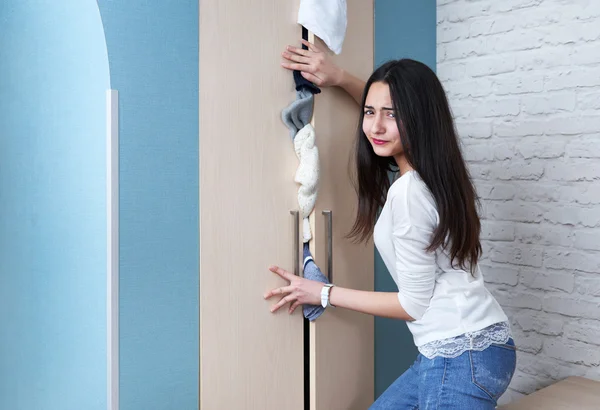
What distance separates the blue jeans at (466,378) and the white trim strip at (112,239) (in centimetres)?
71

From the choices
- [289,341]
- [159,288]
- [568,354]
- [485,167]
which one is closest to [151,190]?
[159,288]

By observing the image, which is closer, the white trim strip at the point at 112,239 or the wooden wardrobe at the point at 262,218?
the white trim strip at the point at 112,239

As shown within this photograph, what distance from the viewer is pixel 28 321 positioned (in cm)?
180

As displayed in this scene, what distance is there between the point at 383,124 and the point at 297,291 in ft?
1.58

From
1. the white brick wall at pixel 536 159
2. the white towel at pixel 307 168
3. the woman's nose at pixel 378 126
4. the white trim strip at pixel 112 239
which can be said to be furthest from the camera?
the white brick wall at pixel 536 159

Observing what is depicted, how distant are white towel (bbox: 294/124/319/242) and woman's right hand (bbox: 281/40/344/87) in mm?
130

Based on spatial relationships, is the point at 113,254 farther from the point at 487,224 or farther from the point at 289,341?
the point at 487,224

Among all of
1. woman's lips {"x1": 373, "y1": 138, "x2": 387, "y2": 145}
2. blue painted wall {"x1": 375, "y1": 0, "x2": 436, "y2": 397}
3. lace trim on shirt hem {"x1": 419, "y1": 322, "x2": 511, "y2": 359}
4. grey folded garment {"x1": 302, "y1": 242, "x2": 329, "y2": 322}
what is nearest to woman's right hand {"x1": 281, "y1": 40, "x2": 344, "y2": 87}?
woman's lips {"x1": 373, "y1": 138, "x2": 387, "y2": 145}

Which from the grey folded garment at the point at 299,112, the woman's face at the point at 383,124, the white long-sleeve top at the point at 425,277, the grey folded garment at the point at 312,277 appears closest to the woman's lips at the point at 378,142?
the woman's face at the point at 383,124

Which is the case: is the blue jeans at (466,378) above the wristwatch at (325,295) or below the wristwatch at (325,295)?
below

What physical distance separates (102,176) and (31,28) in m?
0.63

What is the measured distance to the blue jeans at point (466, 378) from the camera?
1.45 meters

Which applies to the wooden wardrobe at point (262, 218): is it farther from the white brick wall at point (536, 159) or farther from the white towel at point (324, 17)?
the white brick wall at point (536, 159)

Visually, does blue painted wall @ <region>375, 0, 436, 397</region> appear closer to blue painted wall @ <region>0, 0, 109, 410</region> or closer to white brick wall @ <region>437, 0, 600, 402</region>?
white brick wall @ <region>437, 0, 600, 402</region>
